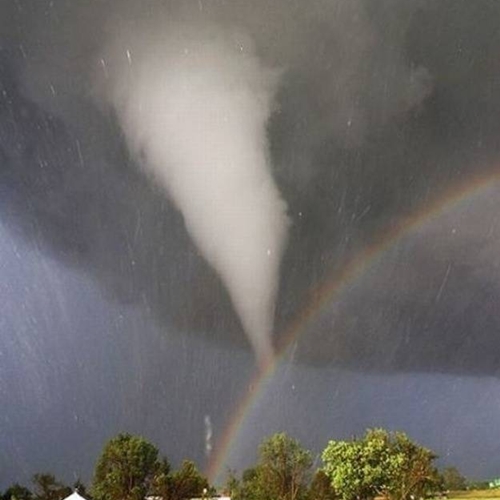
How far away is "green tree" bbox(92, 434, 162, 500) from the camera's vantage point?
132875 millimetres

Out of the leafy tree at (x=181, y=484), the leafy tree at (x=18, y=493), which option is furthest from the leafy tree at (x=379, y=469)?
the leafy tree at (x=18, y=493)

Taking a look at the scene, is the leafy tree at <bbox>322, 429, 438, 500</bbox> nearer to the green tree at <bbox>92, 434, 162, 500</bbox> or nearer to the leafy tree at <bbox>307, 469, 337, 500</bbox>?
the leafy tree at <bbox>307, 469, 337, 500</bbox>

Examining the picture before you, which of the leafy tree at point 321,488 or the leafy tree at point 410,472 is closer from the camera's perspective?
the leafy tree at point 410,472

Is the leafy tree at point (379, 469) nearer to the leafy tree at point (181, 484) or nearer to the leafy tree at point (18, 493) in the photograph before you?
the leafy tree at point (181, 484)

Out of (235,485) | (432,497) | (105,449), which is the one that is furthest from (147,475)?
(432,497)

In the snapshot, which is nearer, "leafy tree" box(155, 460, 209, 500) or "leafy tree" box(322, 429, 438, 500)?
"leafy tree" box(322, 429, 438, 500)

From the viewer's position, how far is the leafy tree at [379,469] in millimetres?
110000

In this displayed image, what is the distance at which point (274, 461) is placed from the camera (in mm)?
124312

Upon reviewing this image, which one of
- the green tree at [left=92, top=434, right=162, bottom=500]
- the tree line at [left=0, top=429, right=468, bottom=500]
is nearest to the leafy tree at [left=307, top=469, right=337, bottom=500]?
the tree line at [left=0, top=429, right=468, bottom=500]

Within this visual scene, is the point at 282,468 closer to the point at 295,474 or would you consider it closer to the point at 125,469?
the point at 295,474

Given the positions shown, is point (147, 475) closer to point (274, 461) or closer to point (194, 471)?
point (194, 471)

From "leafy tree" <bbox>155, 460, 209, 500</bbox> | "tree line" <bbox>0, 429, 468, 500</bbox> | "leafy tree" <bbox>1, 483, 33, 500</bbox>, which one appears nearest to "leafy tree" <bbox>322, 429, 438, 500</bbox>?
"tree line" <bbox>0, 429, 468, 500</bbox>

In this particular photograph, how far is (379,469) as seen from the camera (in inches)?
4365

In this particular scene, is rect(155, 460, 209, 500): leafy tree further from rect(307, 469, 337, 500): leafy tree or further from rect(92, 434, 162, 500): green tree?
rect(307, 469, 337, 500): leafy tree
